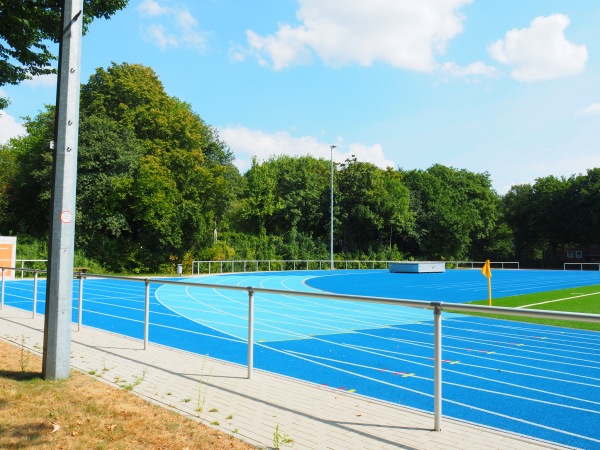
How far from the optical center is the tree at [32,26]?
10.3 meters

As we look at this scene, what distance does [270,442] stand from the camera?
4.28 metres

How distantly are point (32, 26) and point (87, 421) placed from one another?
9.17 m

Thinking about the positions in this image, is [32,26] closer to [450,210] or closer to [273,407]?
[273,407]

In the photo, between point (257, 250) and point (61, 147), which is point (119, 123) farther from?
point (61, 147)

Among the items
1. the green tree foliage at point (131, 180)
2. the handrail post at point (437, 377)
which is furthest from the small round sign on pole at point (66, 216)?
the green tree foliage at point (131, 180)

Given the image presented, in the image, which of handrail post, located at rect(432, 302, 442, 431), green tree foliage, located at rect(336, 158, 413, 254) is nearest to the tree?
handrail post, located at rect(432, 302, 442, 431)

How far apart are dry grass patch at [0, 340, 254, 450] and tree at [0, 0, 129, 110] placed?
7.57 m

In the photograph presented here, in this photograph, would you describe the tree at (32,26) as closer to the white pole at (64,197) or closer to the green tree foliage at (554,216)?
the white pole at (64,197)

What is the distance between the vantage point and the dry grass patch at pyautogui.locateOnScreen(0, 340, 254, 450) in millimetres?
4227

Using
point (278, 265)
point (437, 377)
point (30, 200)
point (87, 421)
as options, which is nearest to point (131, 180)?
point (30, 200)

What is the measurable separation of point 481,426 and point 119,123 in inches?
1616

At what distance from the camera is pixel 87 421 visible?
4.79m

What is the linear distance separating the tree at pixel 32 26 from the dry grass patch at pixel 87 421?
757 cm

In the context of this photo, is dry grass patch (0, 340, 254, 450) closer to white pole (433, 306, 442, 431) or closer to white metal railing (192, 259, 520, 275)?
white pole (433, 306, 442, 431)
